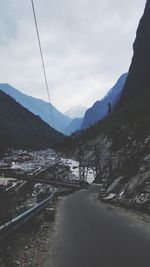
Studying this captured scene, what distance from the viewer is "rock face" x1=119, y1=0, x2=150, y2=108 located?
17675 centimetres

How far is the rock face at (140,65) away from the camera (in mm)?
176750

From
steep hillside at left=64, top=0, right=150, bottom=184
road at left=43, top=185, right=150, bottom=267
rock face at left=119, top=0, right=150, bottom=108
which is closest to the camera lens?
road at left=43, top=185, right=150, bottom=267

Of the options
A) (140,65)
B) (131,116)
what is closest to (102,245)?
(131,116)

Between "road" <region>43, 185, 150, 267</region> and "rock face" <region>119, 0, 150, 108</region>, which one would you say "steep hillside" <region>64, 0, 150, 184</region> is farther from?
"road" <region>43, 185, 150, 267</region>

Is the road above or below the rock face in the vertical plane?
below

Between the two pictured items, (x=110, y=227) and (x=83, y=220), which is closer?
(x=110, y=227)

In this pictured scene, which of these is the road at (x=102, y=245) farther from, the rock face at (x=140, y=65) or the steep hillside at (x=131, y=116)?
the rock face at (x=140, y=65)

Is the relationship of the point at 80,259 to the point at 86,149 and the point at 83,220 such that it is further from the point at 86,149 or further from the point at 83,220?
the point at 86,149

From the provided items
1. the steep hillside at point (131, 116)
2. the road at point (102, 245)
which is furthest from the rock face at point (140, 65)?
the road at point (102, 245)

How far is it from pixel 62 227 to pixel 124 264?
320 inches

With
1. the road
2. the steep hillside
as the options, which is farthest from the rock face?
the road

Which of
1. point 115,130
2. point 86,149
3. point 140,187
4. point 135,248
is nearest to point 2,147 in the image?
point 86,149

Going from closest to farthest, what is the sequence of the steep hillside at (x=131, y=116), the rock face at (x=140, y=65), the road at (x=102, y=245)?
the road at (x=102, y=245), the steep hillside at (x=131, y=116), the rock face at (x=140, y=65)

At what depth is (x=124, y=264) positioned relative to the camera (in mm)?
9734
